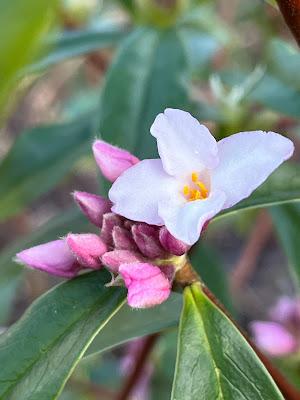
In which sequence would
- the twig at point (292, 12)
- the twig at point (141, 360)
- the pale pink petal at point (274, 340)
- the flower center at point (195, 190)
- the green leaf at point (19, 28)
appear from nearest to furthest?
the green leaf at point (19, 28) < the twig at point (292, 12) < the flower center at point (195, 190) < the twig at point (141, 360) < the pale pink petal at point (274, 340)

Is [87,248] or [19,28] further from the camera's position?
[87,248]

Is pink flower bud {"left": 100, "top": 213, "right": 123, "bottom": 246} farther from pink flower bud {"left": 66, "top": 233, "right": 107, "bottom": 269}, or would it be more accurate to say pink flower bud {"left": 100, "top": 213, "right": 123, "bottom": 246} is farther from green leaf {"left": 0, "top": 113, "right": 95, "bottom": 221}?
green leaf {"left": 0, "top": 113, "right": 95, "bottom": 221}

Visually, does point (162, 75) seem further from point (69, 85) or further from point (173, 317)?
point (69, 85)

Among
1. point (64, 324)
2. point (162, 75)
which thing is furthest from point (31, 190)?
point (64, 324)

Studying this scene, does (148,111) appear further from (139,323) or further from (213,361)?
(213,361)

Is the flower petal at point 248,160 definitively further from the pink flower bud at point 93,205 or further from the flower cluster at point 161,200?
the pink flower bud at point 93,205

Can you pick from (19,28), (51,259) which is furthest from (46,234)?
(19,28)

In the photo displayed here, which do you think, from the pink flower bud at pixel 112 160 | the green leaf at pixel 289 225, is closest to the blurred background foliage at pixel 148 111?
the green leaf at pixel 289 225
